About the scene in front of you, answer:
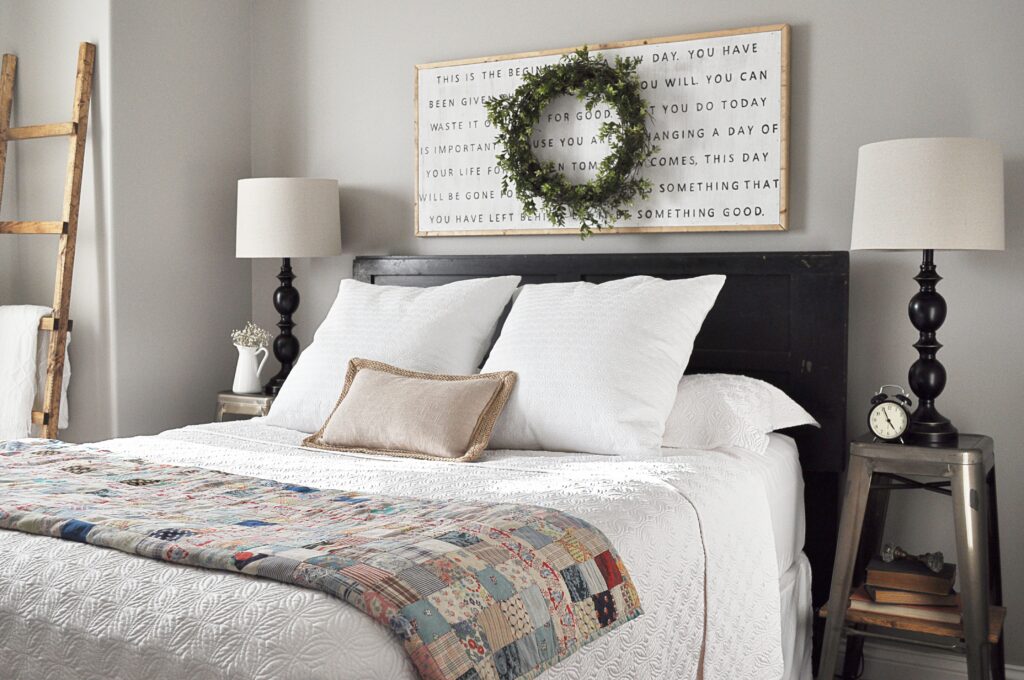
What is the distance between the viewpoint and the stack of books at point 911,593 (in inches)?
99.9

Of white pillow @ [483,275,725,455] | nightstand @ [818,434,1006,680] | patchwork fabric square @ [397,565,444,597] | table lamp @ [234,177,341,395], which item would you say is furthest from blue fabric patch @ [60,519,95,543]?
table lamp @ [234,177,341,395]

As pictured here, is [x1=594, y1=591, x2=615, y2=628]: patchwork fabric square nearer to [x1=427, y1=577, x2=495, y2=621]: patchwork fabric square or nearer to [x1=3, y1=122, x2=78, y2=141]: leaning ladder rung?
[x1=427, y1=577, x2=495, y2=621]: patchwork fabric square

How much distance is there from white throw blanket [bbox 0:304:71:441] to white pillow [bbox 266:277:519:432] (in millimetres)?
1059

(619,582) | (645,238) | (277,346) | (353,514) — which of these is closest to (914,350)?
(645,238)

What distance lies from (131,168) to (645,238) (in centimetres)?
182

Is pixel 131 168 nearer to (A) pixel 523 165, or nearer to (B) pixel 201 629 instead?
(A) pixel 523 165

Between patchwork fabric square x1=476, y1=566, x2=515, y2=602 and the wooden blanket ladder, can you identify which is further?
the wooden blanket ladder

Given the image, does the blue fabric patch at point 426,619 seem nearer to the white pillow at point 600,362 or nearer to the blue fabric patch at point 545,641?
the blue fabric patch at point 545,641

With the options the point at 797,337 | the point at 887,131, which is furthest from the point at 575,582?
the point at 887,131

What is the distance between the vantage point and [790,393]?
289cm

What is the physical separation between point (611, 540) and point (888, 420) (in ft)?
3.66

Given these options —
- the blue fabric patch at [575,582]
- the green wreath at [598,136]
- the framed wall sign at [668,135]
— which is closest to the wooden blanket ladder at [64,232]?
the framed wall sign at [668,135]

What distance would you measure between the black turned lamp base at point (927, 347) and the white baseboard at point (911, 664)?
27.8 inches

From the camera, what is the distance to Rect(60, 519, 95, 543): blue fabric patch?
158 cm
